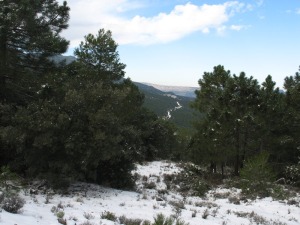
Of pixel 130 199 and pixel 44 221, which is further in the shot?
pixel 130 199

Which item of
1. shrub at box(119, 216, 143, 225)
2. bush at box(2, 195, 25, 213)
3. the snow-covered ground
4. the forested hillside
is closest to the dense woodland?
the forested hillside

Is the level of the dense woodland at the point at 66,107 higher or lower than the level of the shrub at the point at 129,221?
higher

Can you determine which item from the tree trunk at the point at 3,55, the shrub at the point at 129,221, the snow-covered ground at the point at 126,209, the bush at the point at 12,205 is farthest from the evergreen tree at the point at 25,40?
the shrub at the point at 129,221

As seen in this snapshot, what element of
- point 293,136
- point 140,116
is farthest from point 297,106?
point 140,116

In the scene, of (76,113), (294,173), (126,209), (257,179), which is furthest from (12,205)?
(294,173)

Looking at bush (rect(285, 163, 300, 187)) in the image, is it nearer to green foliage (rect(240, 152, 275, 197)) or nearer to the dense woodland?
the dense woodland

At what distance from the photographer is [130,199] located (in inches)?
551

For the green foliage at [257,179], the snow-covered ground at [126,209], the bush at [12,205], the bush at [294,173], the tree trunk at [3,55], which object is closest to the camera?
the bush at [12,205]

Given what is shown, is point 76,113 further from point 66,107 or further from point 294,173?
point 294,173

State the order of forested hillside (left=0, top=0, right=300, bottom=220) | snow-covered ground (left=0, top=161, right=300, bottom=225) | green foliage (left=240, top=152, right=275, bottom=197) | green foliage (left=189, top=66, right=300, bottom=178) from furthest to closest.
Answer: green foliage (left=189, top=66, right=300, bottom=178) → green foliage (left=240, top=152, right=275, bottom=197) → forested hillside (left=0, top=0, right=300, bottom=220) → snow-covered ground (left=0, top=161, right=300, bottom=225)

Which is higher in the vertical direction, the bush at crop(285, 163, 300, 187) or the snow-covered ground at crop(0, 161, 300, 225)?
the snow-covered ground at crop(0, 161, 300, 225)

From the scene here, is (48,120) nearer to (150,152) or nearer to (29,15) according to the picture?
(29,15)

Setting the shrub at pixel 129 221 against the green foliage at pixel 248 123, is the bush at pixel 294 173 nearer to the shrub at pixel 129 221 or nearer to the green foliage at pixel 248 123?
the green foliage at pixel 248 123

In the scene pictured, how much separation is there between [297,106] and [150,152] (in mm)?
16772
